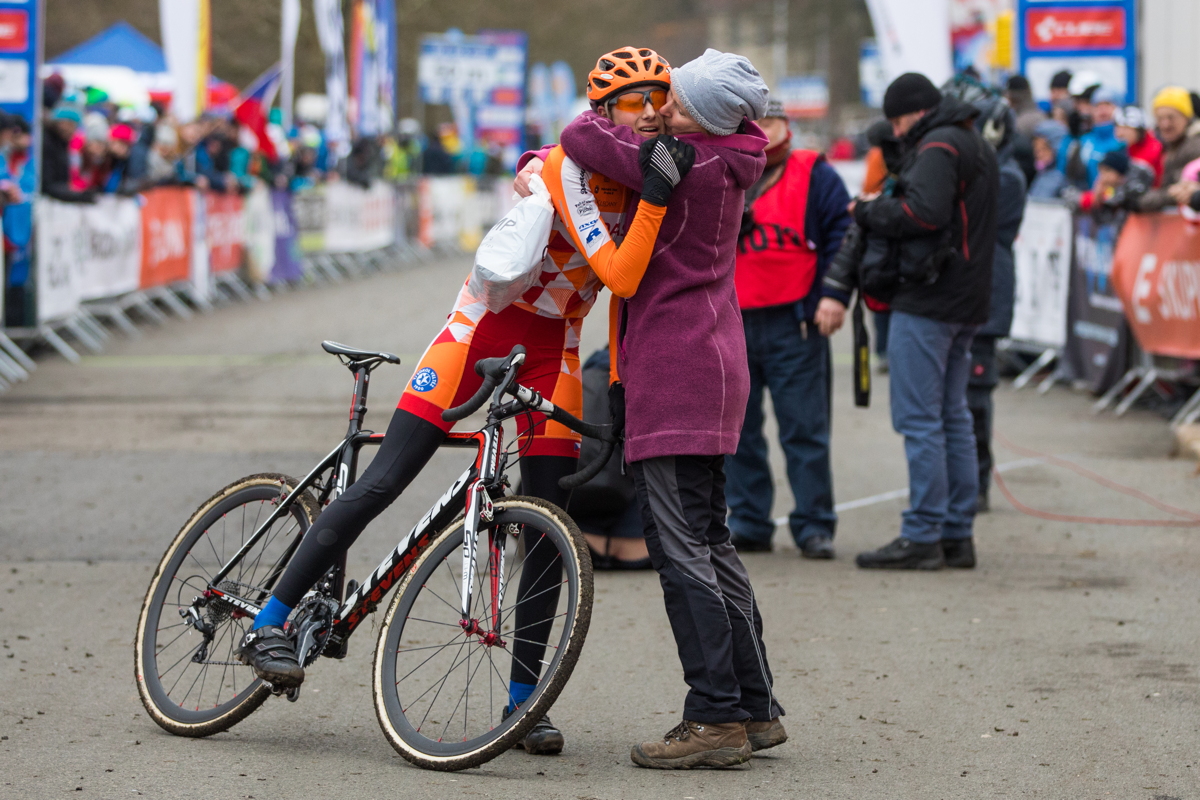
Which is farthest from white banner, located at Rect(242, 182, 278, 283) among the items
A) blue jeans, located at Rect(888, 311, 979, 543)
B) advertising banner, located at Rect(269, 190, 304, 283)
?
blue jeans, located at Rect(888, 311, 979, 543)

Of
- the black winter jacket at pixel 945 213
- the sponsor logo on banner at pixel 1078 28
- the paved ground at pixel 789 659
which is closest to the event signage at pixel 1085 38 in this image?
the sponsor logo on banner at pixel 1078 28

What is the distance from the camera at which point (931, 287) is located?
675 cm

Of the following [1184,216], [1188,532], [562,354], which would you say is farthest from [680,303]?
[1184,216]

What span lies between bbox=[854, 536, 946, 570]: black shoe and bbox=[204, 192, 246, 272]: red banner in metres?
12.7

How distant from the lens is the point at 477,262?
403cm

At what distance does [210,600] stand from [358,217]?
830 inches

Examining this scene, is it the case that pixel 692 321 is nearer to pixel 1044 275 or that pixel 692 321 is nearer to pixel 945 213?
pixel 945 213

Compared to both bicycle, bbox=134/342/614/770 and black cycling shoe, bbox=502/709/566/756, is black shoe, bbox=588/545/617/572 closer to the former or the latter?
bicycle, bbox=134/342/614/770

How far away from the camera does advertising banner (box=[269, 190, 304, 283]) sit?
2102 cm

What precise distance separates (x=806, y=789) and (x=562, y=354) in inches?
52.0

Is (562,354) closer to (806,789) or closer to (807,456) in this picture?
(806,789)

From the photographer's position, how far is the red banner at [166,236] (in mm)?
16219

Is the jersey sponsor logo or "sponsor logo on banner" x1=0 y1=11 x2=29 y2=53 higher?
"sponsor logo on banner" x1=0 y1=11 x2=29 y2=53

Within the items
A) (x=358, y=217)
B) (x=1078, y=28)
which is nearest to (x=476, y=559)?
(x=1078, y=28)
